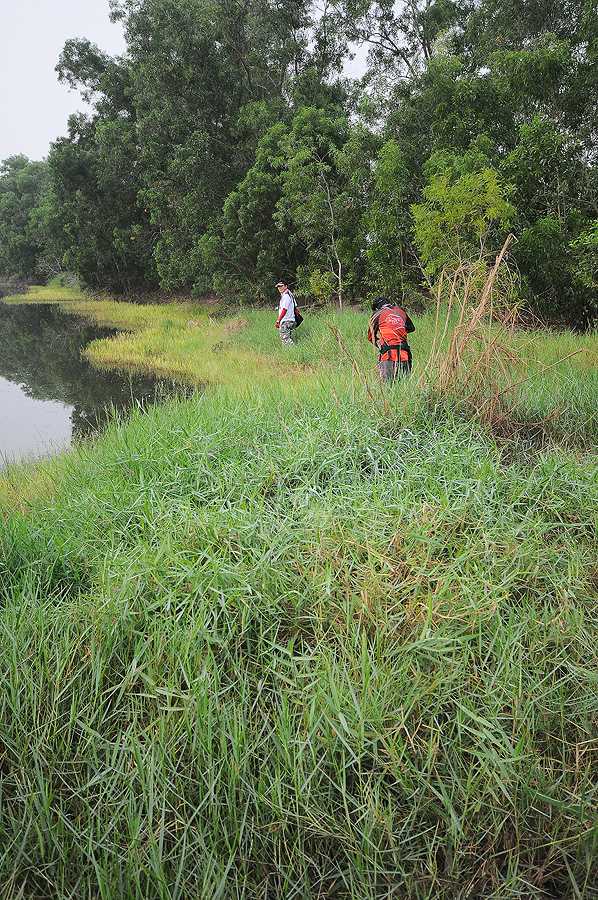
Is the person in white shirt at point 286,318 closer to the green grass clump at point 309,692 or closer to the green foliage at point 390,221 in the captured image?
the green foliage at point 390,221

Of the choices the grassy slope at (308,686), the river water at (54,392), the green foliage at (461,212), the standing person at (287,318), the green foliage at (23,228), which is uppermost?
the green foliage at (23,228)

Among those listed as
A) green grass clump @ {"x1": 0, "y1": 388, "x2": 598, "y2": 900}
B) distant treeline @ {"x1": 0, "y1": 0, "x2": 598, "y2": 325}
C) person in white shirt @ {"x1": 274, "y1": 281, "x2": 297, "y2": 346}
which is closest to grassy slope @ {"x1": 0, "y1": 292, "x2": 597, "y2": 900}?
green grass clump @ {"x1": 0, "y1": 388, "x2": 598, "y2": 900}

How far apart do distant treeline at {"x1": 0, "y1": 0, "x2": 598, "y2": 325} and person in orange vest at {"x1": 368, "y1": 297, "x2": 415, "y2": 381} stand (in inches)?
84.4

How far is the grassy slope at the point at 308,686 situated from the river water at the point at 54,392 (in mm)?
2752

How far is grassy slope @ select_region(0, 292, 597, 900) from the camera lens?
1732mm

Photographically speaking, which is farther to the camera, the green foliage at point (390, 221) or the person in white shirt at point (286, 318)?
the green foliage at point (390, 221)

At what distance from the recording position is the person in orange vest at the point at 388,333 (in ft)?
19.7

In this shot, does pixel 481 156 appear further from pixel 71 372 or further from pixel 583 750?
pixel 583 750

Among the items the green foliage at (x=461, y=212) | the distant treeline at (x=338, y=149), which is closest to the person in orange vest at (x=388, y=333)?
the distant treeline at (x=338, y=149)

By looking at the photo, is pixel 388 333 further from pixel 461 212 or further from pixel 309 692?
pixel 461 212

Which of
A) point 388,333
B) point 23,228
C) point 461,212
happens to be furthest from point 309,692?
point 23,228

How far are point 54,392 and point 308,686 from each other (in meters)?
10.1

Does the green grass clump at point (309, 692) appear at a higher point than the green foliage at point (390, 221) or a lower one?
lower

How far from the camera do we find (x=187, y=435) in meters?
4.54
